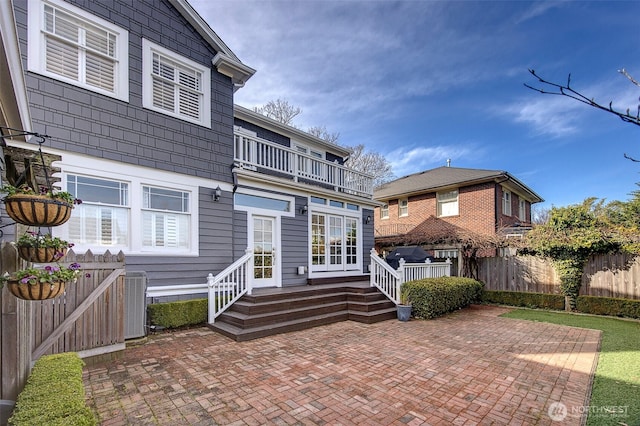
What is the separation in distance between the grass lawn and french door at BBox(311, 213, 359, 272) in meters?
5.77

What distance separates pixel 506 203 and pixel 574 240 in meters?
7.46

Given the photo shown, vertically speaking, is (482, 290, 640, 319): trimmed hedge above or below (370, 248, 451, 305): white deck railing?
below

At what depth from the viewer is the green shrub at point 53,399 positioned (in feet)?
6.46

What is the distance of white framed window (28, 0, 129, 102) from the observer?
5.53 metres

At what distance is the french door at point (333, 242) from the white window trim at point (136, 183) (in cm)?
398

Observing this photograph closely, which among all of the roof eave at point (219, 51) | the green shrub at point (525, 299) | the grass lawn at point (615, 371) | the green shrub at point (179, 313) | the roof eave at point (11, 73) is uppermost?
the roof eave at point (219, 51)

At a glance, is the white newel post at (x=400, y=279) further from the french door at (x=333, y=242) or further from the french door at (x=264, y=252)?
the french door at (x=264, y=252)

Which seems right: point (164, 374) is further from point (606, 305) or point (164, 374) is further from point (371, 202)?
point (606, 305)

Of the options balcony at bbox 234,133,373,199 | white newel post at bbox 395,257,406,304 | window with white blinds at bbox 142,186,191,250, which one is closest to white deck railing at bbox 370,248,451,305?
white newel post at bbox 395,257,406,304

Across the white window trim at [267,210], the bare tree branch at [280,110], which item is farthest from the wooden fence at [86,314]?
the bare tree branch at [280,110]

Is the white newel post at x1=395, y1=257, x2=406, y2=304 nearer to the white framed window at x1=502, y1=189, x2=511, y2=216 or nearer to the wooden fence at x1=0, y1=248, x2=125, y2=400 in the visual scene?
the wooden fence at x1=0, y1=248, x2=125, y2=400

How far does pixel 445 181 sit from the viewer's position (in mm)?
16531

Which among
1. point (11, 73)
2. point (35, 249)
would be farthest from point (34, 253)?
point (11, 73)

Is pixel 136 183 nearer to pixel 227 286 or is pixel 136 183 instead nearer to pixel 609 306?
pixel 227 286
